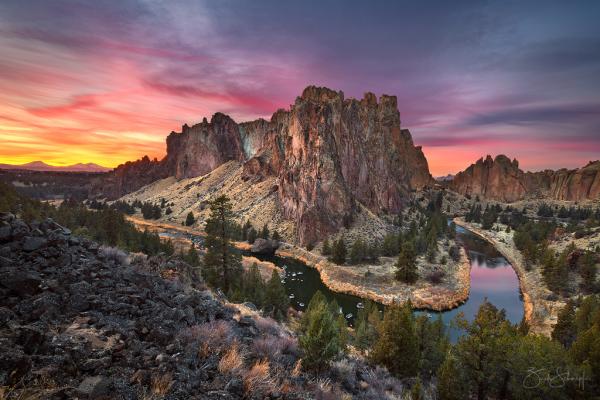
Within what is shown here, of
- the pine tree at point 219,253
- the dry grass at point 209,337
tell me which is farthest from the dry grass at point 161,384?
the pine tree at point 219,253

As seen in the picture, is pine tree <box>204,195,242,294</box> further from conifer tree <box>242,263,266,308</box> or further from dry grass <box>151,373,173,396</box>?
dry grass <box>151,373,173,396</box>

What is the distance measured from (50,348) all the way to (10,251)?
507 centimetres

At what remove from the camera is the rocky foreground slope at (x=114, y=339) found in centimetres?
637

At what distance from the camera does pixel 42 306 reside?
8.18 meters

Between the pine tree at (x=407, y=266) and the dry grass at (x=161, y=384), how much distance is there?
5782 centimetres

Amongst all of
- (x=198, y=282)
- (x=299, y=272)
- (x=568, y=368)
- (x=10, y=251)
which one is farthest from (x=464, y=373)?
(x=299, y=272)

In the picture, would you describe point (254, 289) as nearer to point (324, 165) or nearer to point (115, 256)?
point (115, 256)

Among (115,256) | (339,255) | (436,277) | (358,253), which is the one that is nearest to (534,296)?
(436,277)

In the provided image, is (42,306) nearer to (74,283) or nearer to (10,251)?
(74,283)

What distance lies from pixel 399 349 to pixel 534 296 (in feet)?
171

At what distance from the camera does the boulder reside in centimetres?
8662

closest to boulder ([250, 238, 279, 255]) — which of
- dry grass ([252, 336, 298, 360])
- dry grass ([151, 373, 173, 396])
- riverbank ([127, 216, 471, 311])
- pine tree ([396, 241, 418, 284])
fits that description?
riverbank ([127, 216, 471, 311])

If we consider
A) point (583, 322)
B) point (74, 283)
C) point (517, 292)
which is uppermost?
point (74, 283)

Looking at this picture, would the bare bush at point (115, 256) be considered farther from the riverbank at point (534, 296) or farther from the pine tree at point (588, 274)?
the pine tree at point (588, 274)
